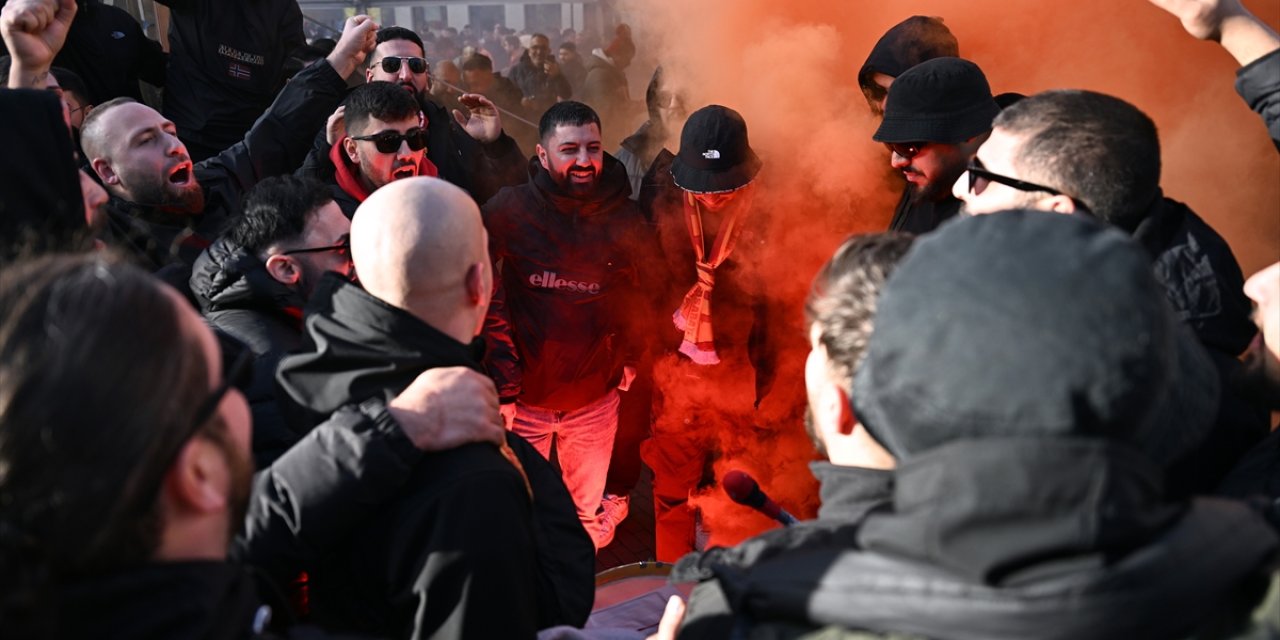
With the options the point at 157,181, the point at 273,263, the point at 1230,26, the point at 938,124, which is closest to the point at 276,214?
the point at 273,263

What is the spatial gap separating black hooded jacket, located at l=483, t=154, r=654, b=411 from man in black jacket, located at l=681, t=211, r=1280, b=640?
3231 millimetres

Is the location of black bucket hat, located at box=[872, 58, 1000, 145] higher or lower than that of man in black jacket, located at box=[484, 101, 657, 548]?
higher

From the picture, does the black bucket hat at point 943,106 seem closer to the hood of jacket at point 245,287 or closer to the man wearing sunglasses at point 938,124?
the man wearing sunglasses at point 938,124

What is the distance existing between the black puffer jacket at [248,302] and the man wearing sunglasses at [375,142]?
1323 millimetres

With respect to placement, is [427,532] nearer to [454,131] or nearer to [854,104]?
[454,131]

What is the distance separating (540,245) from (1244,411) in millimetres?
3092

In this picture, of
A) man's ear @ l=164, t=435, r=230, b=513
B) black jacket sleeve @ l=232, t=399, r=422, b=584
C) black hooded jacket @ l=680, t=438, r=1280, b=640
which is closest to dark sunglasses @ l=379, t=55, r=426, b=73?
black jacket sleeve @ l=232, t=399, r=422, b=584

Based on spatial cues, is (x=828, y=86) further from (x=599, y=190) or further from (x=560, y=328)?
(x=560, y=328)

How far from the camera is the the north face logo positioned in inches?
172

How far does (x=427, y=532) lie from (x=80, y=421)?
0.85 meters

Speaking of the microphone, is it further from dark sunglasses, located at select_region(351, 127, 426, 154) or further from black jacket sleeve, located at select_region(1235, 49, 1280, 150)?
dark sunglasses, located at select_region(351, 127, 426, 154)

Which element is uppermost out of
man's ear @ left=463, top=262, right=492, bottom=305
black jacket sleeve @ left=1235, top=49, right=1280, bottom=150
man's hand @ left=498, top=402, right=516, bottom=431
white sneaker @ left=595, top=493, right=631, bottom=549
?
black jacket sleeve @ left=1235, top=49, right=1280, bottom=150

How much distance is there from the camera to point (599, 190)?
4.48 meters

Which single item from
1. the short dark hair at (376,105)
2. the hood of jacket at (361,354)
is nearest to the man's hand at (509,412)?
the short dark hair at (376,105)
